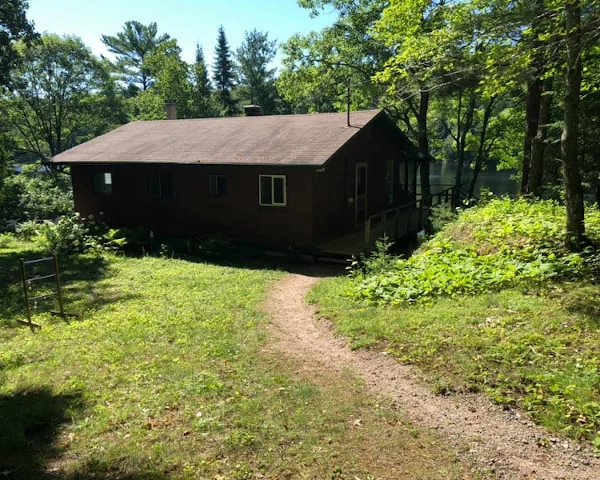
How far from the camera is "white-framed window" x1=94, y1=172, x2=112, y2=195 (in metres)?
18.5

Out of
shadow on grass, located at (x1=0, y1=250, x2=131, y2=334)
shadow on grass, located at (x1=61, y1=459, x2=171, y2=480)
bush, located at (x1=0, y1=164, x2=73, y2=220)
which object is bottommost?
shadow on grass, located at (x1=61, y1=459, x2=171, y2=480)

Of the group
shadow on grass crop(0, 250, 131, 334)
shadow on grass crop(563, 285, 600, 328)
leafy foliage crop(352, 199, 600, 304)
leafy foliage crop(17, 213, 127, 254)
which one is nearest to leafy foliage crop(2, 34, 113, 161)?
leafy foliage crop(17, 213, 127, 254)

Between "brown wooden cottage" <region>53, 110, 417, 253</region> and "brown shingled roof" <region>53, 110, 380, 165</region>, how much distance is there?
47mm

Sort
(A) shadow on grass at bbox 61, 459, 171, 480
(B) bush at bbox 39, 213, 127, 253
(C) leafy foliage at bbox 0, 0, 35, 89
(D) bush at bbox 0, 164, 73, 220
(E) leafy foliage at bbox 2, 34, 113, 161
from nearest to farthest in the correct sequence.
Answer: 1. (A) shadow on grass at bbox 61, 459, 171, 480
2. (C) leafy foliage at bbox 0, 0, 35, 89
3. (B) bush at bbox 39, 213, 127, 253
4. (D) bush at bbox 0, 164, 73, 220
5. (E) leafy foliage at bbox 2, 34, 113, 161

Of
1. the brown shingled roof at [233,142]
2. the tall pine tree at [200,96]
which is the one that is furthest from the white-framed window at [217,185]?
the tall pine tree at [200,96]

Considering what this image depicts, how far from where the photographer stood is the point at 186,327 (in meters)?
7.95

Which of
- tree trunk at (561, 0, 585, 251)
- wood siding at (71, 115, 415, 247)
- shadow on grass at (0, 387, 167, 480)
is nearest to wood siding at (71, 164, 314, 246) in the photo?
wood siding at (71, 115, 415, 247)

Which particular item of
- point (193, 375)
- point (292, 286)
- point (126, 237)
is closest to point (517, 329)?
point (193, 375)

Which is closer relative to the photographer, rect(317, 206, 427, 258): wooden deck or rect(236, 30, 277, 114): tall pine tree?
rect(317, 206, 427, 258): wooden deck

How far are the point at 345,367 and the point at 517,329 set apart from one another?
Answer: 2408 mm

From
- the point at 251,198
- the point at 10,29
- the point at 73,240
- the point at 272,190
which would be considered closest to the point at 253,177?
the point at 251,198

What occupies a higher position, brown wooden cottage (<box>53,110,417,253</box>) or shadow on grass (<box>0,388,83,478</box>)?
brown wooden cottage (<box>53,110,417,253</box>)

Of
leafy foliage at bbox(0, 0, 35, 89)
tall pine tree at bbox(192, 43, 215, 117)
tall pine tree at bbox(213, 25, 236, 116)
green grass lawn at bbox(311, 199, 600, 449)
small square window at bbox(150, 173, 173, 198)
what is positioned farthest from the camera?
tall pine tree at bbox(213, 25, 236, 116)

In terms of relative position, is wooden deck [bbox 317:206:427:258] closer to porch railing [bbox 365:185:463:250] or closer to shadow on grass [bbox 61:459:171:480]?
porch railing [bbox 365:185:463:250]
